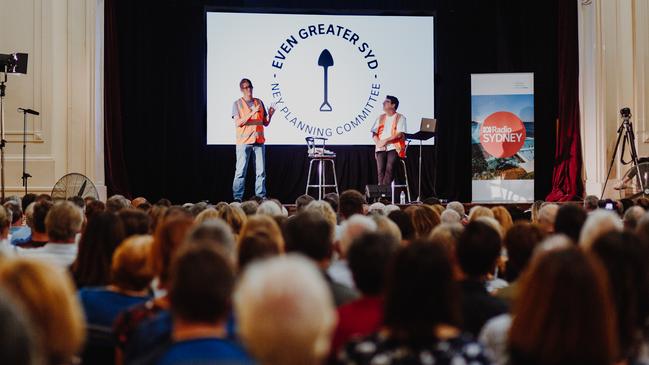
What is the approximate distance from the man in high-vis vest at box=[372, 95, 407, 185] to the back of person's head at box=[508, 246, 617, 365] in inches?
391

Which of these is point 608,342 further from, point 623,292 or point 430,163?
point 430,163

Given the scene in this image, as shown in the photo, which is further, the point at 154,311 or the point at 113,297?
the point at 113,297

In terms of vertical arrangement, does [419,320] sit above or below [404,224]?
below

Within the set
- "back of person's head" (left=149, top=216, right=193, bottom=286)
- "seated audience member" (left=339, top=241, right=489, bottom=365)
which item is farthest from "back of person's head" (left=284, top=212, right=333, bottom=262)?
"seated audience member" (left=339, top=241, right=489, bottom=365)

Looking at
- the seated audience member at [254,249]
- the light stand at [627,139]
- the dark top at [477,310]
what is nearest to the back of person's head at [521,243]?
the dark top at [477,310]

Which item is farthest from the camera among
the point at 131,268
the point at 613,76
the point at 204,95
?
the point at 204,95

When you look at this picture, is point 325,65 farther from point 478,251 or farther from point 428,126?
point 478,251

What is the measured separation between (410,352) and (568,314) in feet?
1.20

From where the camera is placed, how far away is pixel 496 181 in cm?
1261

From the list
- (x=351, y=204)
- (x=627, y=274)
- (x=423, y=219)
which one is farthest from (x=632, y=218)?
(x=627, y=274)

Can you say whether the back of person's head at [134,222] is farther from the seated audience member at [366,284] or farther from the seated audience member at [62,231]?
the seated audience member at [366,284]

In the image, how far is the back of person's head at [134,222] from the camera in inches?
157

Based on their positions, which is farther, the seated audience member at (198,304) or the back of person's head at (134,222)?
the back of person's head at (134,222)

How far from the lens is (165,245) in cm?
288
